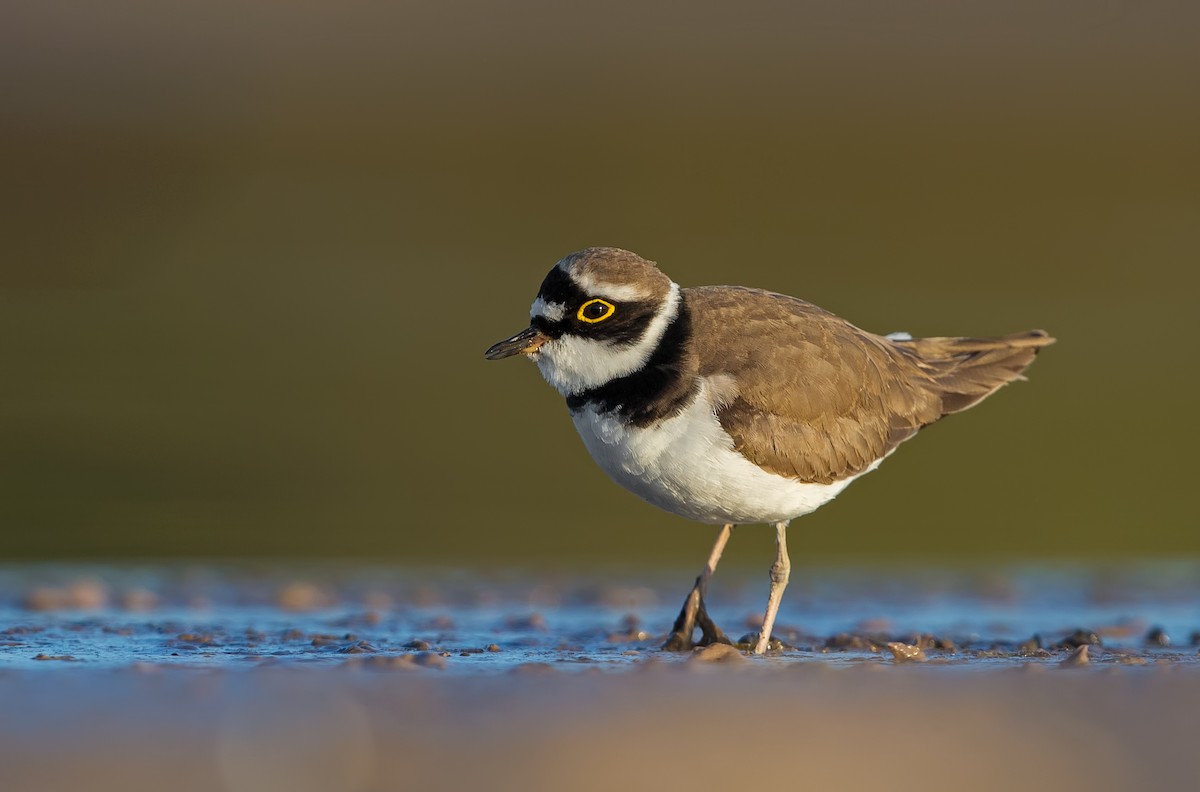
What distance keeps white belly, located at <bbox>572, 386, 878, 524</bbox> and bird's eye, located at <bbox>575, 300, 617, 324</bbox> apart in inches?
15.3

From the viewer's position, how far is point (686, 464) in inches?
299

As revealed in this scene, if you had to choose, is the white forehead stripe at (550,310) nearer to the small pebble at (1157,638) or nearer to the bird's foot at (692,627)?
the bird's foot at (692,627)

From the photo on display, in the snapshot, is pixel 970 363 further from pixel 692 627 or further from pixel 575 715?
pixel 575 715

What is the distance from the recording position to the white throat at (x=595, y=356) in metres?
7.76

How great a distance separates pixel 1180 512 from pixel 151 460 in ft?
26.8

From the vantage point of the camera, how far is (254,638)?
8.14 meters

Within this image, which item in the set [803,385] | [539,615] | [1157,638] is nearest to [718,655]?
[803,385]

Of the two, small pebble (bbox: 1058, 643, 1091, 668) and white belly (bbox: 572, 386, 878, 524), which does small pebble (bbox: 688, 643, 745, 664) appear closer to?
white belly (bbox: 572, 386, 878, 524)

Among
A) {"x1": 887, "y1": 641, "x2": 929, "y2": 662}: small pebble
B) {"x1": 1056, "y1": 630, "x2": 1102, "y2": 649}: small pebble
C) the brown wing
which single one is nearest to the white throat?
the brown wing

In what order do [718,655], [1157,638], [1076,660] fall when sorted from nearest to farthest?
[1076,660], [718,655], [1157,638]

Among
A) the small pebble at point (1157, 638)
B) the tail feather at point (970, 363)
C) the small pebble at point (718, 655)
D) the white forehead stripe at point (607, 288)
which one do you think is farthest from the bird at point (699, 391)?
the small pebble at point (1157, 638)

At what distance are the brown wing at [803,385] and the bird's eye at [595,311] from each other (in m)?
0.41

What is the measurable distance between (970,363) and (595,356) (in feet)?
8.71

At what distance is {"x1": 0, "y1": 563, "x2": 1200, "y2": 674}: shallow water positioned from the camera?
7504 millimetres
